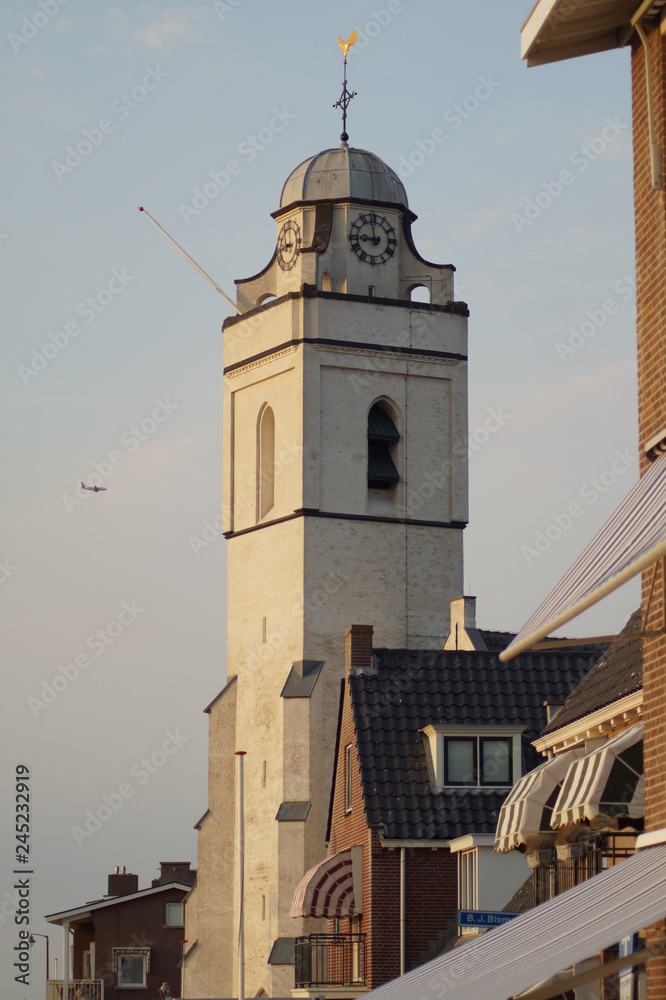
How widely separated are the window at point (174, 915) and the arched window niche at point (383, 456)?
1872 cm

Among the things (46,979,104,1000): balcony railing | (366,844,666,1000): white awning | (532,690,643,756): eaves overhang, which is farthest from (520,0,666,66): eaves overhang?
(46,979,104,1000): balcony railing

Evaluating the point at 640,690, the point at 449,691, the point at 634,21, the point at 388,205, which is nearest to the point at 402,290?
the point at 388,205

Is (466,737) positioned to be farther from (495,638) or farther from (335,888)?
(495,638)

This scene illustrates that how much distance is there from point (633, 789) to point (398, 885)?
673 inches

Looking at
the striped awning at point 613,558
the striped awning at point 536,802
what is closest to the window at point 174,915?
the striped awning at point 536,802

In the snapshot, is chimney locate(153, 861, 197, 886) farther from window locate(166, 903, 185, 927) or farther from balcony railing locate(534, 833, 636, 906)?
balcony railing locate(534, 833, 636, 906)

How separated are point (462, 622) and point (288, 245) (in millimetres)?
13302

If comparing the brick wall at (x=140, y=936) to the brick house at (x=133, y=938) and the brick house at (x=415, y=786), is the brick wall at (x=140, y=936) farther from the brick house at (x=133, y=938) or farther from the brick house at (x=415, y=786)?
the brick house at (x=415, y=786)

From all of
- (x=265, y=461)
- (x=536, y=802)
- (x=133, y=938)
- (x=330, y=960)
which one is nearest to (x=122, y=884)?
(x=133, y=938)

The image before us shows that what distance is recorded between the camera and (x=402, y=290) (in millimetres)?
63156

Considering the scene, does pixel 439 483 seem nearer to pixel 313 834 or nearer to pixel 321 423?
pixel 321 423

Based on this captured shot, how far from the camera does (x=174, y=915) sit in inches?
2857

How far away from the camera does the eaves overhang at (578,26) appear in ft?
51.0

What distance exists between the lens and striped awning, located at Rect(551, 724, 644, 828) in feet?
63.6
